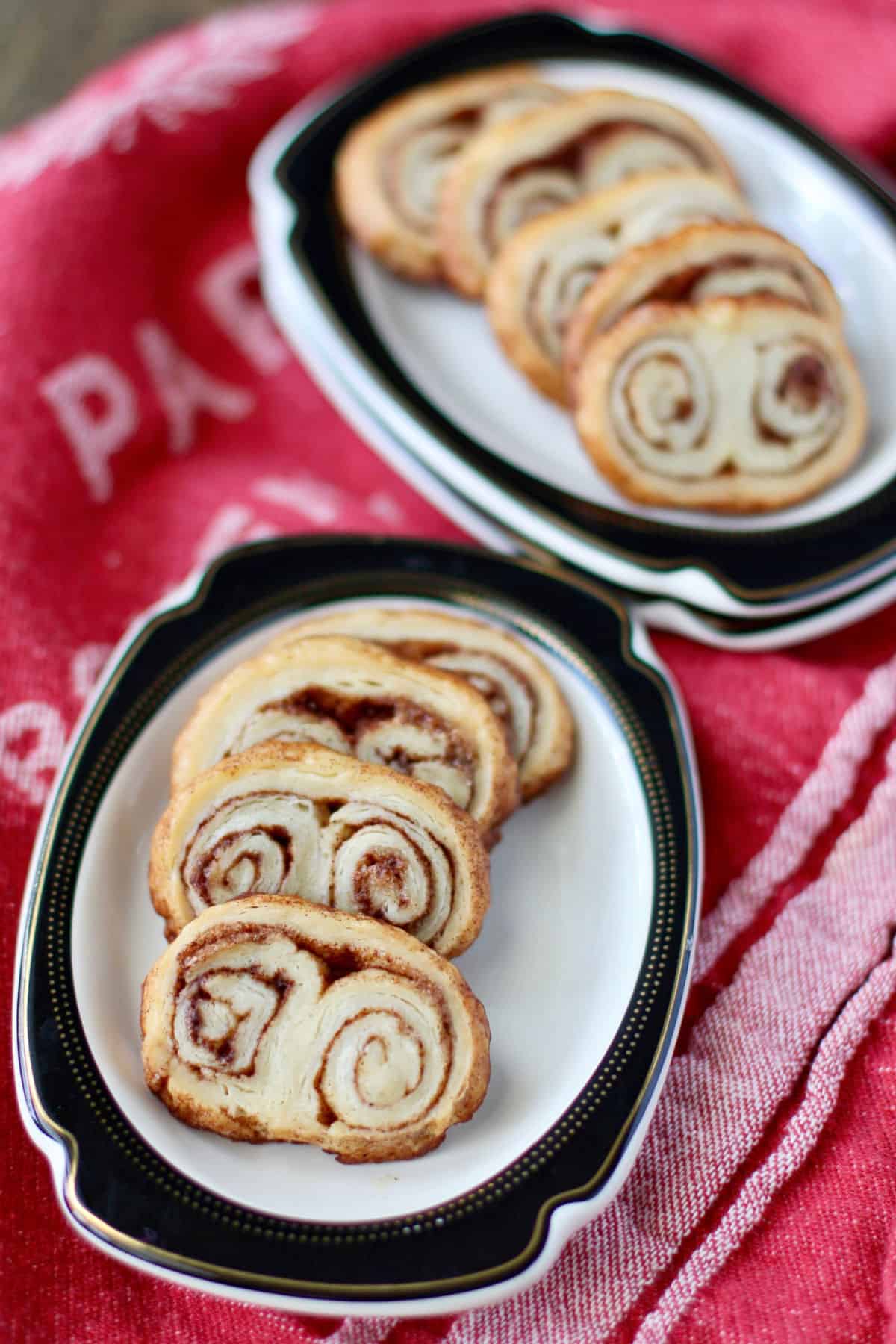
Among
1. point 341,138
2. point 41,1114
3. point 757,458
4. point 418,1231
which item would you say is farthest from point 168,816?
point 341,138

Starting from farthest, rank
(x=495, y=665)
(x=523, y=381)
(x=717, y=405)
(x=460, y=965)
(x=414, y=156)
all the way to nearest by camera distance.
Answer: (x=414, y=156), (x=523, y=381), (x=717, y=405), (x=495, y=665), (x=460, y=965)

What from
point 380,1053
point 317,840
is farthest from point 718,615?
point 380,1053

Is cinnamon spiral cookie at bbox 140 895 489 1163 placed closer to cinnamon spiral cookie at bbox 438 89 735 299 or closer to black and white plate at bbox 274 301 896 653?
black and white plate at bbox 274 301 896 653

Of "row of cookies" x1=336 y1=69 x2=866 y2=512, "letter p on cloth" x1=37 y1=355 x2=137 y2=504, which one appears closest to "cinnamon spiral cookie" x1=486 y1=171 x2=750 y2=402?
"row of cookies" x1=336 y1=69 x2=866 y2=512

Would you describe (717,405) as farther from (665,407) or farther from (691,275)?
(691,275)

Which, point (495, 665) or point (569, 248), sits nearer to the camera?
point (495, 665)

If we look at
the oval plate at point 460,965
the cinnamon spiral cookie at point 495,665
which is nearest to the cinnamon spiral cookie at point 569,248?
the oval plate at point 460,965
